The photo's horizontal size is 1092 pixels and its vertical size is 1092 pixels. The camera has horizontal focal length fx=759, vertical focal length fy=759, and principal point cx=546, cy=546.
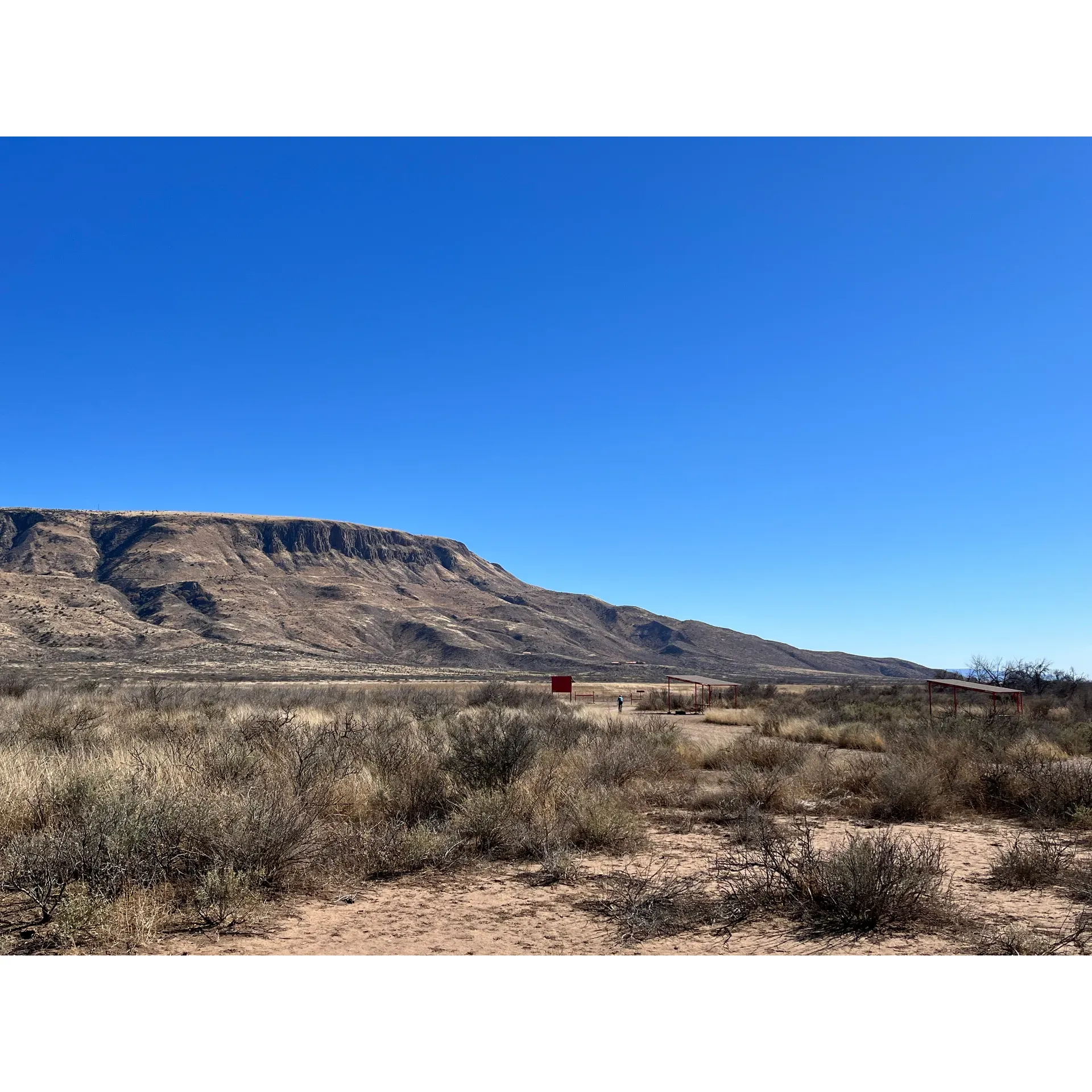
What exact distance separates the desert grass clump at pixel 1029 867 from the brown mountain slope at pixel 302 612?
58.7 metres

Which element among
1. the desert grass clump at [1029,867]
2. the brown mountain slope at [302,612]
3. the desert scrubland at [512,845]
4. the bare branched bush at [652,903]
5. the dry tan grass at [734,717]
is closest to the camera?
the desert scrubland at [512,845]

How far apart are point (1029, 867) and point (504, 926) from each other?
487 centimetres

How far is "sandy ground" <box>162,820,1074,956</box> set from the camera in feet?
16.8

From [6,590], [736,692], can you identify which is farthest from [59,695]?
[6,590]

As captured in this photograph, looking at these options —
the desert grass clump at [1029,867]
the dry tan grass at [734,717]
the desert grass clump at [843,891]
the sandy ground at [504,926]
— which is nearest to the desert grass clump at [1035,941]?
the sandy ground at [504,926]

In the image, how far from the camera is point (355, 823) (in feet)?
27.8

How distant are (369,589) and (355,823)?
129944 mm

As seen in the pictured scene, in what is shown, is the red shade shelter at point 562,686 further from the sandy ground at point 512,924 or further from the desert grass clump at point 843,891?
the desert grass clump at point 843,891

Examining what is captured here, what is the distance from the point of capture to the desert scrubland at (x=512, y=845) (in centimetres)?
536

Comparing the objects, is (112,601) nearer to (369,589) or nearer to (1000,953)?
(369,589)

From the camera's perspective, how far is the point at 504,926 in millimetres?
5648

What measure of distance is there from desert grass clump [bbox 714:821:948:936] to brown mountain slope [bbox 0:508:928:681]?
191 ft

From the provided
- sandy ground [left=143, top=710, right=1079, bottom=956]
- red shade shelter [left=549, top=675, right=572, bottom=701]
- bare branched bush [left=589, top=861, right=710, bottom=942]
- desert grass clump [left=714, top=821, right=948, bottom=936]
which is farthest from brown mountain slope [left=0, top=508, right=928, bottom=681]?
desert grass clump [left=714, top=821, right=948, bottom=936]

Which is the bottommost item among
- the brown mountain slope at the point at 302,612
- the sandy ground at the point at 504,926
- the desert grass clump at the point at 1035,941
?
the sandy ground at the point at 504,926
